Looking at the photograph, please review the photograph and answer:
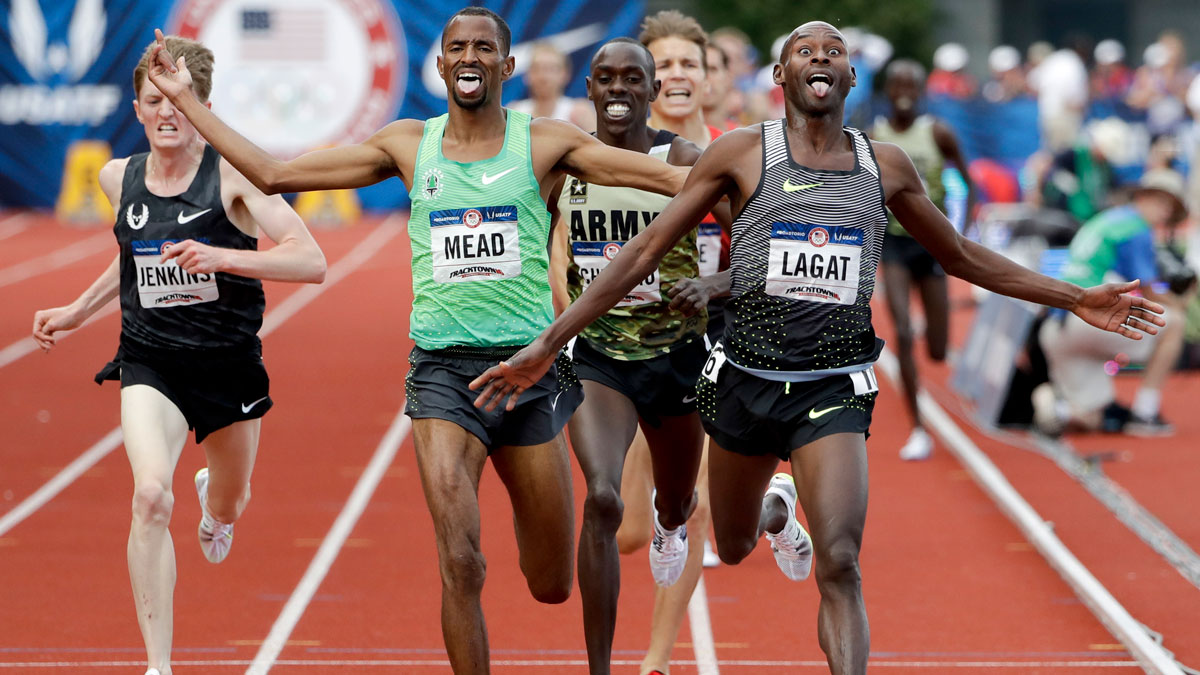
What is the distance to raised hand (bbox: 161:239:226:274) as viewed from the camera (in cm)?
471

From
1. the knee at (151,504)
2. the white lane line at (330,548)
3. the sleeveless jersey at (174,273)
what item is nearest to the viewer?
the knee at (151,504)

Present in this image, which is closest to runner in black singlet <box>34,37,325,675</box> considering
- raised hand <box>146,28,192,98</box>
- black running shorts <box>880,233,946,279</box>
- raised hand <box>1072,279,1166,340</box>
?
raised hand <box>146,28,192,98</box>

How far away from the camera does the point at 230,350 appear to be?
5449mm

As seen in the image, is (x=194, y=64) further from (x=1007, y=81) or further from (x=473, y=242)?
(x=1007, y=81)

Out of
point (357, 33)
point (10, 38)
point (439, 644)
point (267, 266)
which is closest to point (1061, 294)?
point (267, 266)

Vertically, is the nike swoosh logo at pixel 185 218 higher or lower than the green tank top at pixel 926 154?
higher

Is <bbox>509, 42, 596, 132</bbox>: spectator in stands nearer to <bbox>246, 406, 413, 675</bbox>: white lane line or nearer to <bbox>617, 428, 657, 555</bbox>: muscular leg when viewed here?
<bbox>246, 406, 413, 675</bbox>: white lane line

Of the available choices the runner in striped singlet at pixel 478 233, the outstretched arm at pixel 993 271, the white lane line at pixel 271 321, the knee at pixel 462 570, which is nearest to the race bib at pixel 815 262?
the outstretched arm at pixel 993 271

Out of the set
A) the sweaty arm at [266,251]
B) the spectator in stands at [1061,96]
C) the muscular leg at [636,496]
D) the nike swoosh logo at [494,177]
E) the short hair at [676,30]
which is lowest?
the spectator in stands at [1061,96]

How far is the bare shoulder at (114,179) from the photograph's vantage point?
542cm

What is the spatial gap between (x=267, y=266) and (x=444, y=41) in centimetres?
86

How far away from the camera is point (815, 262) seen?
453 centimetres

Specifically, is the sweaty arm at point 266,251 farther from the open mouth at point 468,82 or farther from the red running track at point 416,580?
the red running track at point 416,580

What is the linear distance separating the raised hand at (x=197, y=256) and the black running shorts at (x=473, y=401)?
0.62 meters
